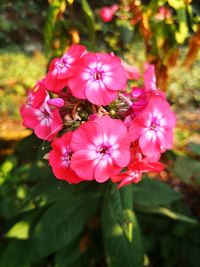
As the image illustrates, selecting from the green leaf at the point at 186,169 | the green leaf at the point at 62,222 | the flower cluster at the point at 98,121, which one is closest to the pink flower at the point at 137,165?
the flower cluster at the point at 98,121

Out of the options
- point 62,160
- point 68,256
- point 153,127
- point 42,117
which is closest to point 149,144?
point 153,127

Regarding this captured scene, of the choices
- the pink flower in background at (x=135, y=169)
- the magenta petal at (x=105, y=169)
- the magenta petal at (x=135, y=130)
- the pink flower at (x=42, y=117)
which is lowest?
the pink flower in background at (x=135, y=169)

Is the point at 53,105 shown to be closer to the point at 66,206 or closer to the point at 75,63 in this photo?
the point at 75,63

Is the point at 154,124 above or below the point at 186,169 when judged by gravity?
above

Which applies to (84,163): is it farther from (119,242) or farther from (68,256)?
(68,256)

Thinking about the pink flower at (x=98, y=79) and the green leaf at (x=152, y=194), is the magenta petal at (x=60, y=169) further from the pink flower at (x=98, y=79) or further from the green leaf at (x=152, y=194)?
the green leaf at (x=152, y=194)

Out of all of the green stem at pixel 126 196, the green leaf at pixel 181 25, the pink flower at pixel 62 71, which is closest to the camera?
the pink flower at pixel 62 71

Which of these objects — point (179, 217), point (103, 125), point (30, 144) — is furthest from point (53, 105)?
point (179, 217)
